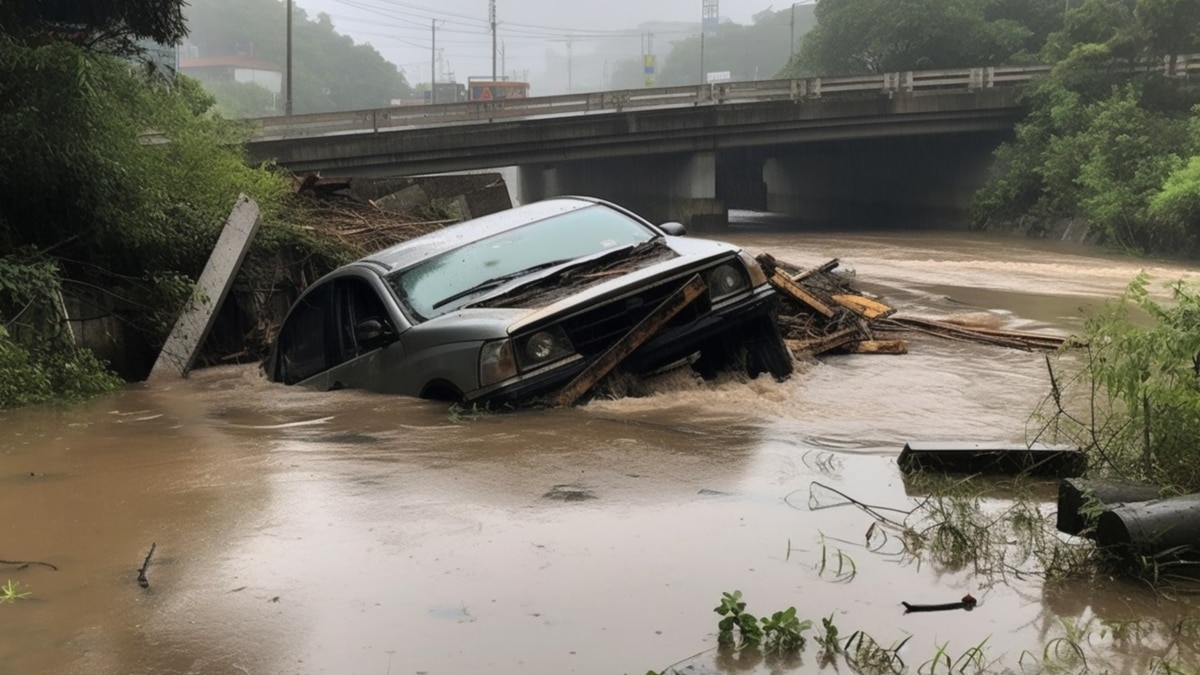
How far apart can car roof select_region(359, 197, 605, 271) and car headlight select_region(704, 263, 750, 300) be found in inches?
62.1

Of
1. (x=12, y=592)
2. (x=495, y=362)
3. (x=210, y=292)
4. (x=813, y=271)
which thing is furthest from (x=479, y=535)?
(x=813, y=271)

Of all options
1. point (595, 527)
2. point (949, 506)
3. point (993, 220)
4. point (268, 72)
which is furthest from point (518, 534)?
point (268, 72)

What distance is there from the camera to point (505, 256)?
8234mm

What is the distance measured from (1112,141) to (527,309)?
29953 millimetres

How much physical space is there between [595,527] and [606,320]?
8.58ft

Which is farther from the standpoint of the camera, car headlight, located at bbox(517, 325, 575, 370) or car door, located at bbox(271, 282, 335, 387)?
car door, located at bbox(271, 282, 335, 387)

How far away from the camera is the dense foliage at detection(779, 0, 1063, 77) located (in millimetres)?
52062

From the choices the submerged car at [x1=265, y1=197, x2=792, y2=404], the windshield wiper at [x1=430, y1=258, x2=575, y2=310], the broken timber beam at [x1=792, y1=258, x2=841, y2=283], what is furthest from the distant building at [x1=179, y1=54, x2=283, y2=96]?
the windshield wiper at [x1=430, y1=258, x2=575, y2=310]

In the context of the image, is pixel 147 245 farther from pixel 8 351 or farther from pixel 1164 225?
pixel 1164 225

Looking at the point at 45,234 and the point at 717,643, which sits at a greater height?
the point at 45,234

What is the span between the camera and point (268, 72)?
124188 mm

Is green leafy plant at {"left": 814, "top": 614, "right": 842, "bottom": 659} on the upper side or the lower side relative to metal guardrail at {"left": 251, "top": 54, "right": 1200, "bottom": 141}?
lower

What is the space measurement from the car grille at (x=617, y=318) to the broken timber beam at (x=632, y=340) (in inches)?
2.8

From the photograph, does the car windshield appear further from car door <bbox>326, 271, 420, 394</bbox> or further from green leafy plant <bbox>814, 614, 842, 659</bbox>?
green leafy plant <bbox>814, 614, 842, 659</bbox>
